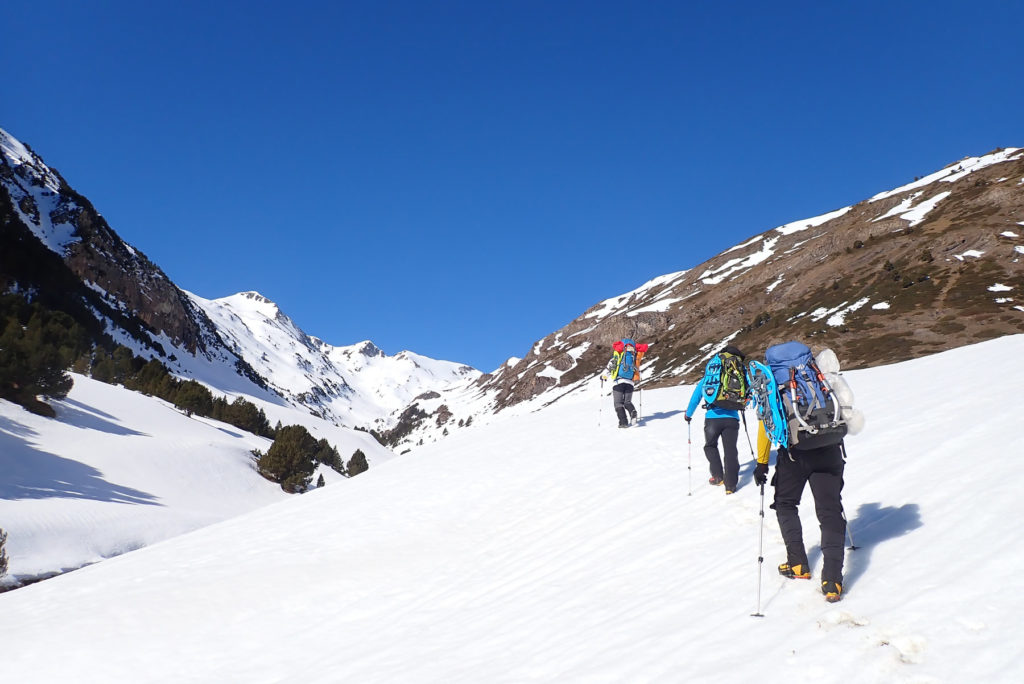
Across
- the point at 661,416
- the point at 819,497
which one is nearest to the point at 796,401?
the point at 819,497

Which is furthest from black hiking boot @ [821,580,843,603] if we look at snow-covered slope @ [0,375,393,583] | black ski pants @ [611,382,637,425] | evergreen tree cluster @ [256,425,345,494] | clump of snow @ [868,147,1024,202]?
clump of snow @ [868,147,1024,202]

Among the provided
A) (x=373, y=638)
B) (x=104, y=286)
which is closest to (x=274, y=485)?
(x=373, y=638)

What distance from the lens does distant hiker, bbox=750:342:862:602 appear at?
5082 mm

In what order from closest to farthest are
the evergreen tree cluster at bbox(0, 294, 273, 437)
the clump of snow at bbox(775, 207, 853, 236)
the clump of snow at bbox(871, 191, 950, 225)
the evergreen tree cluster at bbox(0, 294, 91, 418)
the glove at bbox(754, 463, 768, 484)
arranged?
1. the glove at bbox(754, 463, 768, 484)
2. the evergreen tree cluster at bbox(0, 294, 91, 418)
3. the evergreen tree cluster at bbox(0, 294, 273, 437)
4. the clump of snow at bbox(871, 191, 950, 225)
5. the clump of snow at bbox(775, 207, 853, 236)

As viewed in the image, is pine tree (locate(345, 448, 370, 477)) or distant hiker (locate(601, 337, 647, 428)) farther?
pine tree (locate(345, 448, 370, 477))

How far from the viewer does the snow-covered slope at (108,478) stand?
16.2m

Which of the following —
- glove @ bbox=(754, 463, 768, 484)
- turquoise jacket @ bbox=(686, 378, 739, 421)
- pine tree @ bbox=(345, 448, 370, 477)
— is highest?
pine tree @ bbox=(345, 448, 370, 477)

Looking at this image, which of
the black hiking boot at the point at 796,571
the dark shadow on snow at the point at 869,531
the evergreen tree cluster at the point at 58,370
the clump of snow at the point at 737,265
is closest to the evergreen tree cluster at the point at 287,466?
the evergreen tree cluster at the point at 58,370

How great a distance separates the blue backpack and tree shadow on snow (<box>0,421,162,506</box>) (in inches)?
826

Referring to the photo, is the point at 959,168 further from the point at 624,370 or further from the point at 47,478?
the point at 47,478

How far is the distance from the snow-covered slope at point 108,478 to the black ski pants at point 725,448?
15.4m

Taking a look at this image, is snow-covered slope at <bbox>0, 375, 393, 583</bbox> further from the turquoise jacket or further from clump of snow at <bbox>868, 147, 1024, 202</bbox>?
clump of snow at <bbox>868, 147, 1024, 202</bbox>

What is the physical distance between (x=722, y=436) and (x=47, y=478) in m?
21.8

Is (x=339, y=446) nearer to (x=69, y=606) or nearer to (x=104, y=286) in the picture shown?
(x=69, y=606)
